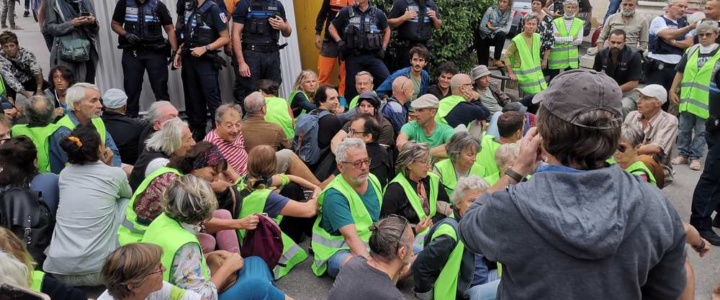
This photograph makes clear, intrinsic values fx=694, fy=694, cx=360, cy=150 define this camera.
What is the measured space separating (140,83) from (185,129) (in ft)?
9.42

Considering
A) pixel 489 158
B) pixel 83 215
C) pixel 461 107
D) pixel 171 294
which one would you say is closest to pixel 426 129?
pixel 461 107

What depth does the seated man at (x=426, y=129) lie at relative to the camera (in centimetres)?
631

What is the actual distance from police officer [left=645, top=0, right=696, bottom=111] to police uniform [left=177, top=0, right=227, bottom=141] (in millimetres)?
5537

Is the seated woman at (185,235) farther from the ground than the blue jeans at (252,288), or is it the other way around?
the seated woman at (185,235)

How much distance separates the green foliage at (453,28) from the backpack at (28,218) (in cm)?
607

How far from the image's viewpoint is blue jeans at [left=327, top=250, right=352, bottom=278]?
4824 mm

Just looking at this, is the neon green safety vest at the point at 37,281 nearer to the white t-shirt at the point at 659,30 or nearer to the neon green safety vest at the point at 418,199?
the neon green safety vest at the point at 418,199

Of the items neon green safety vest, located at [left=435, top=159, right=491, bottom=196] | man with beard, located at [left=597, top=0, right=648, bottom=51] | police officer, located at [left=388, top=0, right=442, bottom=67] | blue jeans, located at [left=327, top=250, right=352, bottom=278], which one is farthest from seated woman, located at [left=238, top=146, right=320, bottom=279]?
man with beard, located at [left=597, top=0, right=648, bottom=51]

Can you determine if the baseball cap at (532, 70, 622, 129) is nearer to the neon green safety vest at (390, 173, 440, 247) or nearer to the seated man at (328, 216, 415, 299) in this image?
the seated man at (328, 216, 415, 299)

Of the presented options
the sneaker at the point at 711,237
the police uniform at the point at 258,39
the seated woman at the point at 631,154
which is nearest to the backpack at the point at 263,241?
the seated woman at the point at 631,154

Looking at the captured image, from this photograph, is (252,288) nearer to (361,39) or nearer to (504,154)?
(504,154)

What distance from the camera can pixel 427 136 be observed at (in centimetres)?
647

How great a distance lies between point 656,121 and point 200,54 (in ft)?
15.7

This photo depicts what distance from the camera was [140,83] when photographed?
7742mm
